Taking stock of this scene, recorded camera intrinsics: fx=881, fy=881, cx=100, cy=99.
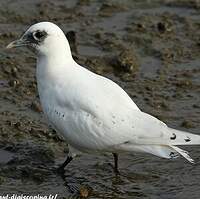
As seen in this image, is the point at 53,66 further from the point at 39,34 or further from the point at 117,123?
the point at 117,123

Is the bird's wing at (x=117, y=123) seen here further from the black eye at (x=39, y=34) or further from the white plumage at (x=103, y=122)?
the black eye at (x=39, y=34)

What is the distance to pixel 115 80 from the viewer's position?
34.5 ft

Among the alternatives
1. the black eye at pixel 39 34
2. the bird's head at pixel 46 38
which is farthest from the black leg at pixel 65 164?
the black eye at pixel 39 34

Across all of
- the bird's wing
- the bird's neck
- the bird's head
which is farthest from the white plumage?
the bird's head

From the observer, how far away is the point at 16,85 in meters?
10.1

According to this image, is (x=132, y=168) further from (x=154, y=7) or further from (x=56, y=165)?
(x=154, y=7)

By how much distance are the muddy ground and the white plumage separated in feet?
1.45

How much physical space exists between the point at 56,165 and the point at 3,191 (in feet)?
2.76

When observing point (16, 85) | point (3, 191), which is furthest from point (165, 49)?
point (3, 191)

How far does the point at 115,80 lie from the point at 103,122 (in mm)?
2382

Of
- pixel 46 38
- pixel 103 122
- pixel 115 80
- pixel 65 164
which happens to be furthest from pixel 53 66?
pixel 115 80

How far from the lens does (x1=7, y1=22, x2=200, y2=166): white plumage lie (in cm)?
819

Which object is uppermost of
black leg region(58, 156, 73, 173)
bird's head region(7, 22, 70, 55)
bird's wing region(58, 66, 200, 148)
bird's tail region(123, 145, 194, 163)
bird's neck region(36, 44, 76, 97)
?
bird's head region(7, 22, 70, 55)

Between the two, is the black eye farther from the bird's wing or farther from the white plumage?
the bird's wing
